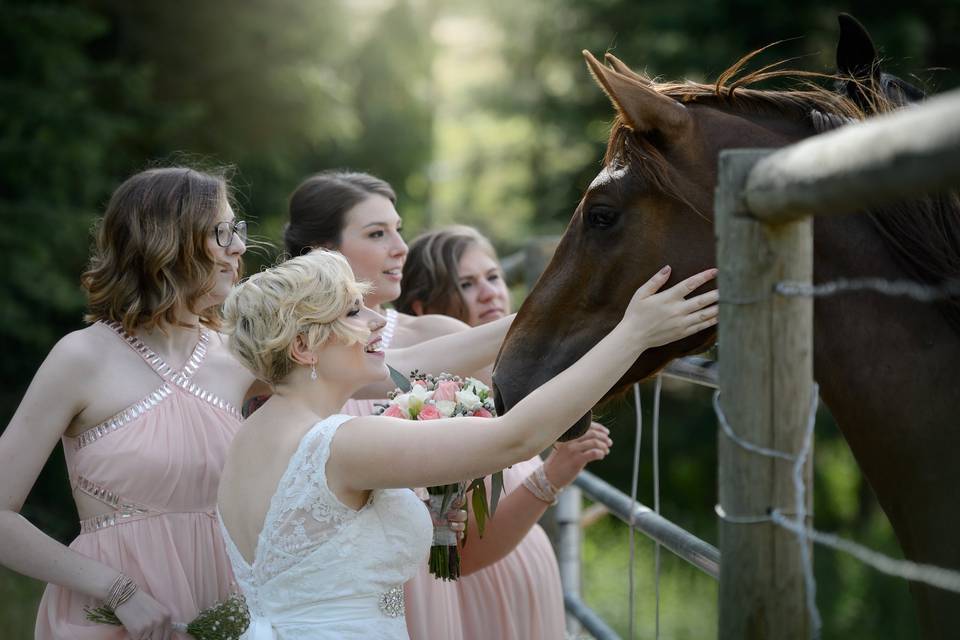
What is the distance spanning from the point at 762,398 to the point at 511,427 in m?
0.69

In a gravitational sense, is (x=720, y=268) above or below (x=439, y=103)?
below

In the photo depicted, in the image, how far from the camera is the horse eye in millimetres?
2203

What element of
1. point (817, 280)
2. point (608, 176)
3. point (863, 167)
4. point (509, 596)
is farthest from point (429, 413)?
point (863, 167)

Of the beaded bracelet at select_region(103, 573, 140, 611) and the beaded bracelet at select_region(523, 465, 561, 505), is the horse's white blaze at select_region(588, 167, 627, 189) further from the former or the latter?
the beaded bracelet at select_region(103, 573, 140, 611)

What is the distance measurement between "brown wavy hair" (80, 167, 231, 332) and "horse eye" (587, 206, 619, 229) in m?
1.08

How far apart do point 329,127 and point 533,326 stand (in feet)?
25.1

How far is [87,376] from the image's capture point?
7.89 feet

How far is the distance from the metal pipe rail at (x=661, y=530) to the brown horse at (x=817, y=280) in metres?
0.43

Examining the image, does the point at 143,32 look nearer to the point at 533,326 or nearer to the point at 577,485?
the point at 577,485

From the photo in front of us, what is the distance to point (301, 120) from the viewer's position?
9.30 metres

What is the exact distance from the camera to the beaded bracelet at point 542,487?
2846 mm

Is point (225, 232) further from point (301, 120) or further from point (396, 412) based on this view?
point (301, 120)

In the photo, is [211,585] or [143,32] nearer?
[211,585]

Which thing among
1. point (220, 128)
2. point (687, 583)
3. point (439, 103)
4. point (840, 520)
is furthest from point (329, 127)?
point (439, 103)
